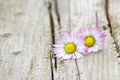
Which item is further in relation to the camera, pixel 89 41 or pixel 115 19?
pixel 115 19

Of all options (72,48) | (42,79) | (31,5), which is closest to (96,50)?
(72,48)

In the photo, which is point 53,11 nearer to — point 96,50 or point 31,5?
point 31,5

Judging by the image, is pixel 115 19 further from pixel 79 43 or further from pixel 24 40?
pixel 24 40

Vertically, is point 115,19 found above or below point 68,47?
above

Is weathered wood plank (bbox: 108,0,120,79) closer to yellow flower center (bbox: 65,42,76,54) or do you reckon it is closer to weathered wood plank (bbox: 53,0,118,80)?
weathered wood plank (bbox: 53,0,118,80)

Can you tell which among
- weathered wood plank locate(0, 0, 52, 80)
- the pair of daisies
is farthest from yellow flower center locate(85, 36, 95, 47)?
weathered wood plank locate(0, 0, 52, 80)

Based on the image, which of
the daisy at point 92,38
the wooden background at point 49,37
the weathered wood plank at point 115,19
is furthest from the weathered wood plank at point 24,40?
the weathered wood plank at point 115,19

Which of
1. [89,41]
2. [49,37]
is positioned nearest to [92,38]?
[89,41]

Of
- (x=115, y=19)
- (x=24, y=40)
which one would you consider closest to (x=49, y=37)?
(x=24, y=40)

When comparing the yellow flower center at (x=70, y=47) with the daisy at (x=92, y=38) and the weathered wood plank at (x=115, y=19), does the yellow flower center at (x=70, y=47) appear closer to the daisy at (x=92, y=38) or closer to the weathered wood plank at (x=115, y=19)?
the daisy at (x=92, y=38)
